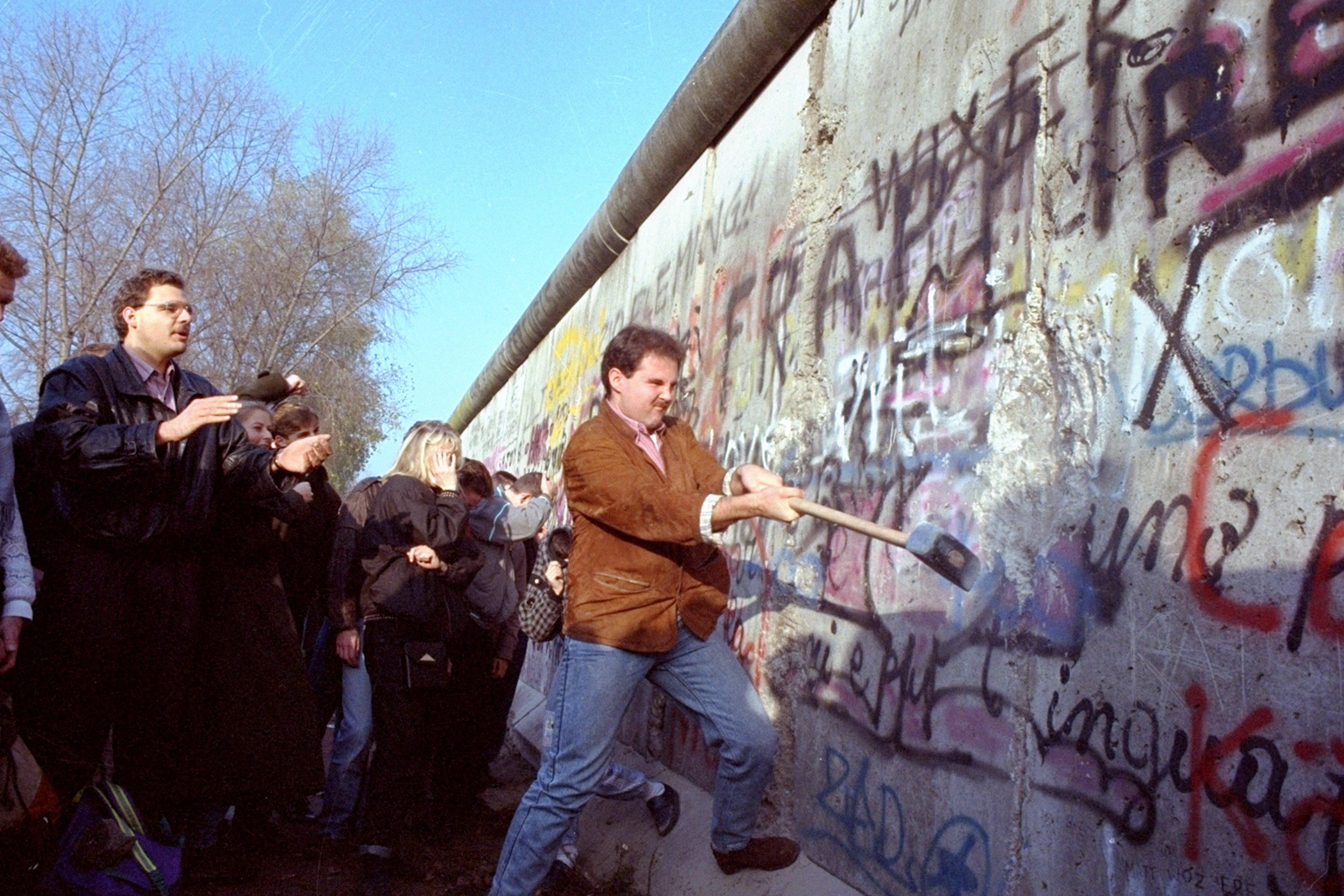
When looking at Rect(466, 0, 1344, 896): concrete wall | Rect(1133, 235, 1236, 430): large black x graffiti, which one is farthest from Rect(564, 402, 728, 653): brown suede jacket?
Rect(1133, 235, 1236, 430): large black x graffiti

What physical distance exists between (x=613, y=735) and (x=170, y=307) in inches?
83.4

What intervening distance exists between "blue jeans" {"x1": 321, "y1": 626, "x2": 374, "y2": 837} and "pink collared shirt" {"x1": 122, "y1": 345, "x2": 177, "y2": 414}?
148 cm

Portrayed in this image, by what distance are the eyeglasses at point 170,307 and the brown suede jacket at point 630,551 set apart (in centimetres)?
146

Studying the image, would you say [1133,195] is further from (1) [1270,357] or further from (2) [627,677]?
(2) [627,677]

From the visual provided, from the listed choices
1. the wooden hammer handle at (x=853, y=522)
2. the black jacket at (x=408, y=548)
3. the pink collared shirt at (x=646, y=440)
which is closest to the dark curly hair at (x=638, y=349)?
the pink collared shirt at (x=646, y=440)

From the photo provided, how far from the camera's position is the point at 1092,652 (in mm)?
2422

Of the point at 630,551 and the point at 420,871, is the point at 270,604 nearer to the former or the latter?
the point at 420,871

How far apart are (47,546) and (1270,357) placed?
3489 mm

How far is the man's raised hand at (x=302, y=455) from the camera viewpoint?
3758 mm

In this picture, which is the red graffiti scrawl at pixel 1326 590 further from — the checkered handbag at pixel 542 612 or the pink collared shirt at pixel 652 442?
the checkered handbag at pixel 542 612

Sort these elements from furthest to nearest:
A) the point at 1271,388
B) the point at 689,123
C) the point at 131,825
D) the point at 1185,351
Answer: the point at 689,123, the point at 131,825, the point at 1185,351, the point at 1271,388

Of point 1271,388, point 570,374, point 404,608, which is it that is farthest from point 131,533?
point 570,374

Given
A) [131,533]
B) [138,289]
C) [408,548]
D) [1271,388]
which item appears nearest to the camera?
[1271,388]

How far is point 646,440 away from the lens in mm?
3611
